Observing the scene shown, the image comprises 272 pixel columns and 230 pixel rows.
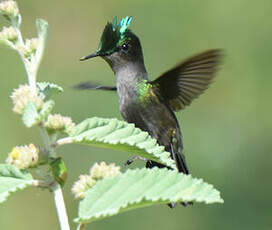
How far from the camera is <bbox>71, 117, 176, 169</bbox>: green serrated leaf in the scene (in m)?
1.83

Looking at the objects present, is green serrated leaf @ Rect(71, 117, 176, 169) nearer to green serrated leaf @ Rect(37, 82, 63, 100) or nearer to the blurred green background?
green serrated leaf @ Rect(37, 82, 63, 100)

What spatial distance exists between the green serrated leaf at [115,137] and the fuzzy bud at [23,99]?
0.16 m

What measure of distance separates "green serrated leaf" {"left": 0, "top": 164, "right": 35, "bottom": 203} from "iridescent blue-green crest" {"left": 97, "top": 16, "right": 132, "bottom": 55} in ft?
4.47

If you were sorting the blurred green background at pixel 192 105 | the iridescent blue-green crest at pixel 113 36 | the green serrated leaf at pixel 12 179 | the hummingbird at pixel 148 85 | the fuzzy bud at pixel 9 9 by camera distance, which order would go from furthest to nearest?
the blurred green background at pixel 192 105 → the hummingbird at pixel 148 85 → the iridescent blue-green crest at pixel 113 36 → the fuzzy bud at pixel 9 9 → the green serrated leaf at pixel 12 179

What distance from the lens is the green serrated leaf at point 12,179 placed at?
1.75 m

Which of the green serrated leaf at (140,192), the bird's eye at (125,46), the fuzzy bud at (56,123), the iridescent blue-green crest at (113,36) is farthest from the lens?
the bird's eye at (125,46)

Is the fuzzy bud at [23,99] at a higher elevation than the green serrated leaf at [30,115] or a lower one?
higher

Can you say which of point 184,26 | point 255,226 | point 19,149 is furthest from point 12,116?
point 19,149

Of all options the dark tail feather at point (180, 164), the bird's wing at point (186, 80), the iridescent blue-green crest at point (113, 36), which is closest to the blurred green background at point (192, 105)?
the dark tail feather at point (180, 164)

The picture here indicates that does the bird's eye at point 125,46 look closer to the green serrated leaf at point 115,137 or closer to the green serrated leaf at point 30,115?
the green serrated leaf at point 115,137

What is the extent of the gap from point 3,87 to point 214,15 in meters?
2.89

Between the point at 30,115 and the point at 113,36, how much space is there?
1540 millimetres

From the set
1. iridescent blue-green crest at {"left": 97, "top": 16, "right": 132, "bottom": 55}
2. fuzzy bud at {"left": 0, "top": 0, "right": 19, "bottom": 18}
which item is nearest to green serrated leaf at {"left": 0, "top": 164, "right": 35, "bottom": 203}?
fuzzy bud at {"left": 0, "top": 0, "right": 19, "bottom": 18}

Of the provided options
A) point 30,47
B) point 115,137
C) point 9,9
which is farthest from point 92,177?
point 9,9
